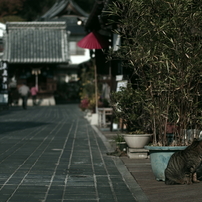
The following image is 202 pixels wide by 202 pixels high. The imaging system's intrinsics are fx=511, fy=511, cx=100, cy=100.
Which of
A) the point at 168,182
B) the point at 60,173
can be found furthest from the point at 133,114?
the point at 168,182

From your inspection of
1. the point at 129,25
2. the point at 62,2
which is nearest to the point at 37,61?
the point at 62,2

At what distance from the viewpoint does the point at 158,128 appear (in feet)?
26.8

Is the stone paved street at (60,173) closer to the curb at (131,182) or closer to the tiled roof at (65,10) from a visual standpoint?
the curb at (131,182)

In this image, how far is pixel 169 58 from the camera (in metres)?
7.50

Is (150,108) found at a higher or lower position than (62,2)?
lower

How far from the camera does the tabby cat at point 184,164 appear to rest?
281 inches

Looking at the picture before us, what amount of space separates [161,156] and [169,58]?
4.77 feet

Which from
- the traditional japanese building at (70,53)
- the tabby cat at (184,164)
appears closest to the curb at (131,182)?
the tabby cat at (184,164)

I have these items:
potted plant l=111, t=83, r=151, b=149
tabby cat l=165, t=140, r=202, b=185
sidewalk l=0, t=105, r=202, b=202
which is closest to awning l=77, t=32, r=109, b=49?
sidewalk l=0, t=105, r=202, b=202

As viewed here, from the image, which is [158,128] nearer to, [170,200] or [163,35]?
[163,35]

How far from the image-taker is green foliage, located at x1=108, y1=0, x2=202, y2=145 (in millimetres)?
7328

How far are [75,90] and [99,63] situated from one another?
27.5 meters

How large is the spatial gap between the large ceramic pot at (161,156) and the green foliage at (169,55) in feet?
1.16

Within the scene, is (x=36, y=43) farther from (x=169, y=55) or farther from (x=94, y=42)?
(x=169, y=55)
